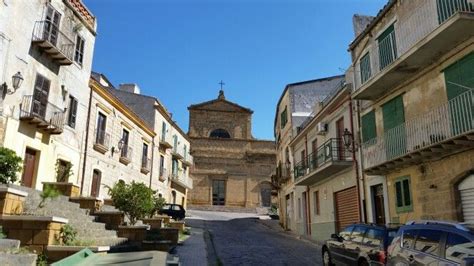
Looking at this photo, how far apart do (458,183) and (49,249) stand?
34.2 ft

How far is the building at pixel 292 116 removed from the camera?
27906 millimetres

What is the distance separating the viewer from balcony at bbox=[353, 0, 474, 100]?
10922 millimetres

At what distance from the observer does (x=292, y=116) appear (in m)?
28.1

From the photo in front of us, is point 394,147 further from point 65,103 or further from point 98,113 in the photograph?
point 98,113

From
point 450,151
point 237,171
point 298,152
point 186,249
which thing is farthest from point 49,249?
point 237,171

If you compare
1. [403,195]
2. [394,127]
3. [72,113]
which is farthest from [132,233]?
[394,127]

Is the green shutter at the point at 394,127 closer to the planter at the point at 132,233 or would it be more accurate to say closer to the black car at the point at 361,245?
the black car at the point at 361,245

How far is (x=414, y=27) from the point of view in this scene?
13.0m

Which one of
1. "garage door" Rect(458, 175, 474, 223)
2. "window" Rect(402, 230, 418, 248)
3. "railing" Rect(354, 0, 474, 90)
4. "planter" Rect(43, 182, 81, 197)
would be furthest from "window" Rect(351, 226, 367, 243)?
"planter" Rect(43, 182, 81, 197)

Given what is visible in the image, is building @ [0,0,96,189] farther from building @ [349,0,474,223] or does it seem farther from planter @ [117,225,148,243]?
building @ [349,0,474,223]

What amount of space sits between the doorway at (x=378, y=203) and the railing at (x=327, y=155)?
2.12 m

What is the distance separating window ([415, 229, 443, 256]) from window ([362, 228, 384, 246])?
7.66 feet

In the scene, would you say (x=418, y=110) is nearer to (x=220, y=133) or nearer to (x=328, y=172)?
(x=328, y=172)

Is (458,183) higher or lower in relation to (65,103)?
lower
